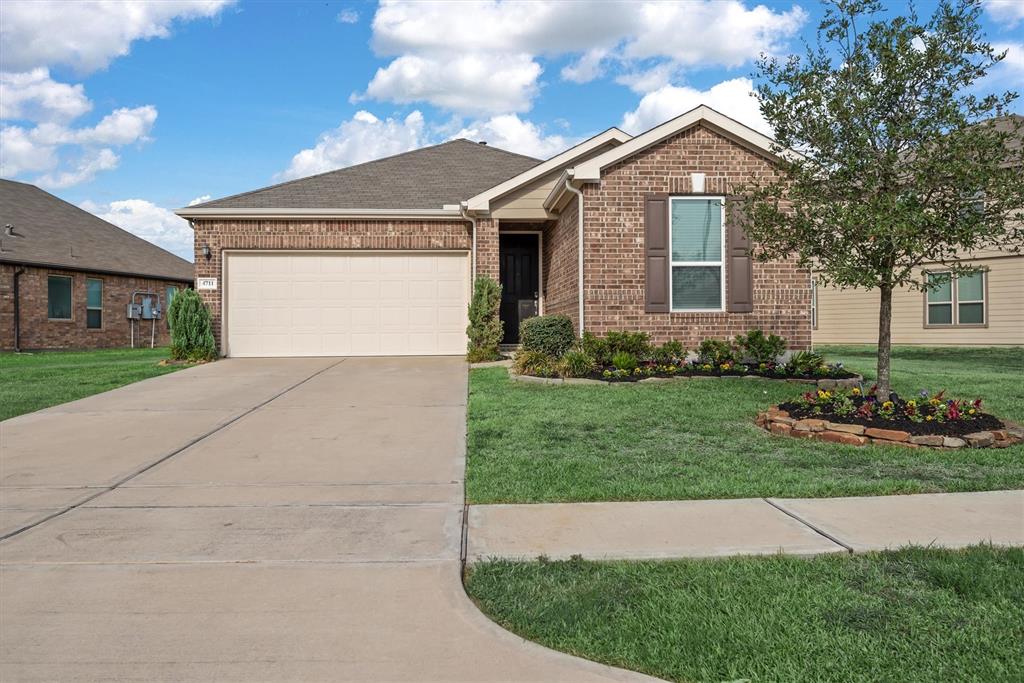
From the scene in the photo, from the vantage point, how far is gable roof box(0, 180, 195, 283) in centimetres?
2262

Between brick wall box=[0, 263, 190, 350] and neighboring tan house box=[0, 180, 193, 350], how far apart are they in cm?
3

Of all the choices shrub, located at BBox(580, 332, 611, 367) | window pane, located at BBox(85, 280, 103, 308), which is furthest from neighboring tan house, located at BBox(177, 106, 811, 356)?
window pane, located at BBox(85, 280, 103, 308)

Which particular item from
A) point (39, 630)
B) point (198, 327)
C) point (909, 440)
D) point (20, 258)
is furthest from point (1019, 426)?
point (20, 258)

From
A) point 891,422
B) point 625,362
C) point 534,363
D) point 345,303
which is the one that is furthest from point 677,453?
point 345,303

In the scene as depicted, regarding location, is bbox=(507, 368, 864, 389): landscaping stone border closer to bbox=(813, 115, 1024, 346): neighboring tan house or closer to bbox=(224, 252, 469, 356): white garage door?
bbox=(224, 252, 469, 356): white garage door

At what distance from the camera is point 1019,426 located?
7.18m

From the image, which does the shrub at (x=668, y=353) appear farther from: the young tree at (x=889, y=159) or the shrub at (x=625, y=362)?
the young tree at (x=889, y=159)

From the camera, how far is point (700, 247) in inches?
481

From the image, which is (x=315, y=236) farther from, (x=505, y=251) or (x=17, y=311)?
(x=17, y=311)

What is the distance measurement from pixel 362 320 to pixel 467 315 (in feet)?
8.12

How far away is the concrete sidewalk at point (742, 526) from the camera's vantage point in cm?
403

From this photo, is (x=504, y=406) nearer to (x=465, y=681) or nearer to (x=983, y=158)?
(x=983, y=158)

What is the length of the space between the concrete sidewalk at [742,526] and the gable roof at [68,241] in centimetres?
2240

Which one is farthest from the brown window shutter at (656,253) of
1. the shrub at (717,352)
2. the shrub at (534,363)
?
the shrub at (534,363)
